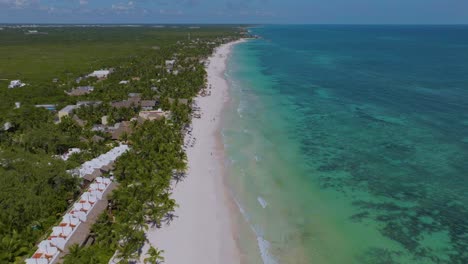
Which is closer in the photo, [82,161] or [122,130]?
[82,161]

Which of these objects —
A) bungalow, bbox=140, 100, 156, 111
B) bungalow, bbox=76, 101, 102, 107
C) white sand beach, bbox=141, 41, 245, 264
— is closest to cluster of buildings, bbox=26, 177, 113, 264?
white sand beach, bbox=141, 41, 245, 264

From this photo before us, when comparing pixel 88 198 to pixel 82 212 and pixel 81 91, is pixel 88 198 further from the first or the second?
pixel 81 91

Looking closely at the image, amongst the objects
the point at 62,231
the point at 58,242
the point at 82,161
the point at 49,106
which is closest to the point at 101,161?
the point at 82,161

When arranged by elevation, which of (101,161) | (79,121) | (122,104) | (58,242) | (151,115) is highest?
(122,104)

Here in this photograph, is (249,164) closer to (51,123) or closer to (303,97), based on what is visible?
(51,123)

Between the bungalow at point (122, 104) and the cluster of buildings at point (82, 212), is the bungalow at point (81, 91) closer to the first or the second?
the bungalow at point (122, 104)

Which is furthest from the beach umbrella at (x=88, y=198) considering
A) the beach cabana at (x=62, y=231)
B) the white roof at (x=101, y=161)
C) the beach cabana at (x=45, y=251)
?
the beach cabana at (x=45, y=251)
